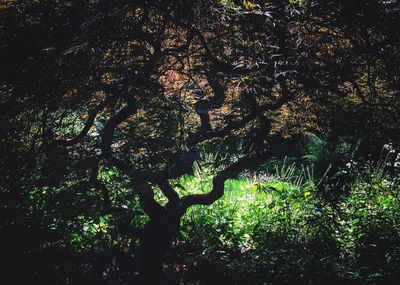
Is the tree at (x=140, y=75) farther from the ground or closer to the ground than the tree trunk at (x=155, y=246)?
farther from the ground

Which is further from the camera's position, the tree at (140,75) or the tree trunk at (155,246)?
the tree trunk at (155,246)

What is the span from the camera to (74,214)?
279 centimetres

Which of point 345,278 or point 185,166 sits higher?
point 185,166

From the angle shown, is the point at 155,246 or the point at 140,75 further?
the point at 155,246

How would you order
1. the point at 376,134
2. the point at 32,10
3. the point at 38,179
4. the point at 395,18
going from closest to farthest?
1. the point at 395,18
2. the point at 32,10
3. the point at 38,179
4. the point at 376,134

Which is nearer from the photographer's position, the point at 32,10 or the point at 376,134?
the point at 32,10

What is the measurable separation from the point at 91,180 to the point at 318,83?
6.65 feet

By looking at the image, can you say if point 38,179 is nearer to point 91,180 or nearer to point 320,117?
point 91,180

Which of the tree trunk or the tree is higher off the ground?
the tree

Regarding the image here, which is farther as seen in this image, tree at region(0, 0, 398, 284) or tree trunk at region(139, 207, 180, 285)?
tree trunk at region(139, 207, 180, 285)

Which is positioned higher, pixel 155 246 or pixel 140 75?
pixel 140 75

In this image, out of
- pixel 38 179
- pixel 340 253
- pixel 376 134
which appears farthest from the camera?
pixel 340 253

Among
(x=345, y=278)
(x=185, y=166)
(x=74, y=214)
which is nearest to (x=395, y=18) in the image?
(x=185, y=166)

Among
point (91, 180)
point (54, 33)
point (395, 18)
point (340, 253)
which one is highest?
point (54, 33)
